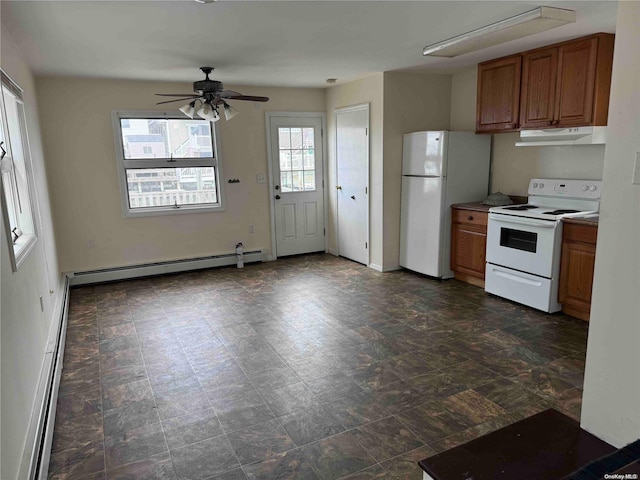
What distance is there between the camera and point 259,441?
7.52 feet

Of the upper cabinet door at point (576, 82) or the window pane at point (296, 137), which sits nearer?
the upper cabinet door at point (576, 82)

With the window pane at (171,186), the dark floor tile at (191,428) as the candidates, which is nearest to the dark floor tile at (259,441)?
the dark floor tile at (191,428)

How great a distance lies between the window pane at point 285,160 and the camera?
6.09m

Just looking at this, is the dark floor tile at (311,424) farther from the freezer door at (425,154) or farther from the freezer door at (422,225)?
the freezer door at (425,154)

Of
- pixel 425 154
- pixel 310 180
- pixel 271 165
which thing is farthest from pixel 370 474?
pixel 310 180

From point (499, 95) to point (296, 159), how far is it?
2759 mm

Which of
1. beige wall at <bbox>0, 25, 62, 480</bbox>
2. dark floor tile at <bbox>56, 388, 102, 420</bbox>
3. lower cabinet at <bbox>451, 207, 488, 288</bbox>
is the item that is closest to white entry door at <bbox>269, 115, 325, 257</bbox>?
lower cabinet at <bbox>451, 207, 488, 288</bbox>

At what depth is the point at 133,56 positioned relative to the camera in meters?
3.90

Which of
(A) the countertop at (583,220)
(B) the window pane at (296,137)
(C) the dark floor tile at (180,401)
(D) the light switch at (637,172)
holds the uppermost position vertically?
(B) the window pane at (296,137)

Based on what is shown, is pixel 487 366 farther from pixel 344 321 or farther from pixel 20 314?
pixel 20 314

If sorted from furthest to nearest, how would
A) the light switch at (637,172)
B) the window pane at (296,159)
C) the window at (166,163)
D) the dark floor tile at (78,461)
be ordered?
the window pane at (296,159) → the window at (166,163) → the dark floor tile at (78,461) → the light switch at (637,172)

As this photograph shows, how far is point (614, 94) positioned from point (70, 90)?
5229 mm

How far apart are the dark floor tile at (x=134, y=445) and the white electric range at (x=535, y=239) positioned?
128 inches

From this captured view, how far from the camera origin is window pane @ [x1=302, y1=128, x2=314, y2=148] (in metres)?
6.17
